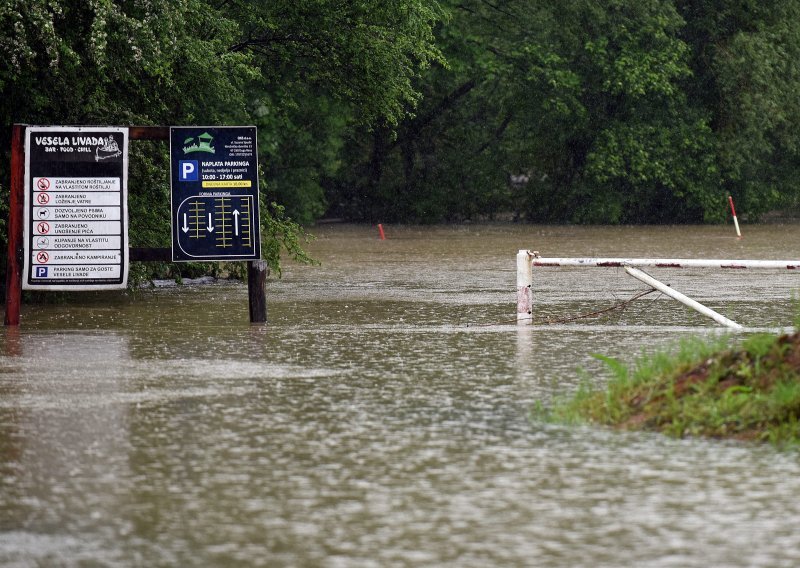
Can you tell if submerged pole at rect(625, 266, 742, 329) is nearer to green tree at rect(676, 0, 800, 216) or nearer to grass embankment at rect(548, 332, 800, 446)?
grass embankment at rect(548, 332, 800, 446)

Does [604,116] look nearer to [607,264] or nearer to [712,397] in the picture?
[607,264]

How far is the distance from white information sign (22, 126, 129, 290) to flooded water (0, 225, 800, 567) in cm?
58

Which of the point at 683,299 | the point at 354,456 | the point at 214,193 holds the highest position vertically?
the point at 214,193

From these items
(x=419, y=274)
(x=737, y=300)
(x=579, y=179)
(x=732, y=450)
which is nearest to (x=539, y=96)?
(x=579, y=179)

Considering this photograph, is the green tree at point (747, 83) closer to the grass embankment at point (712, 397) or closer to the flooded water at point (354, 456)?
the flooded water at point (354, 456)

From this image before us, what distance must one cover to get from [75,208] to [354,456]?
912 cm

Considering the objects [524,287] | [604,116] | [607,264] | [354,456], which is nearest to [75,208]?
[524,287]

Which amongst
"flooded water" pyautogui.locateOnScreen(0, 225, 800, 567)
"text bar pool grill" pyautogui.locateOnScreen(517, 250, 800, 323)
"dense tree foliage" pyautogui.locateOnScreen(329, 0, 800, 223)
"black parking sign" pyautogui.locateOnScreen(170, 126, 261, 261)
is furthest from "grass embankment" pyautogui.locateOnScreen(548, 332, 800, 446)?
"dense tree foliage" pyautogui.locateOnScreen(329, 0, 800, 223)

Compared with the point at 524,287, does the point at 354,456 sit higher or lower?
lower

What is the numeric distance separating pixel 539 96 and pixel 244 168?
40.1 m

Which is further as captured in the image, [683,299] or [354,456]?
[683,299]

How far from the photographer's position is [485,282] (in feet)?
83.1

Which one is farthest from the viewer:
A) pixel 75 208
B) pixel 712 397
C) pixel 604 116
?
pixel 604 116

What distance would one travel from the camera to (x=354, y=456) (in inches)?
354
